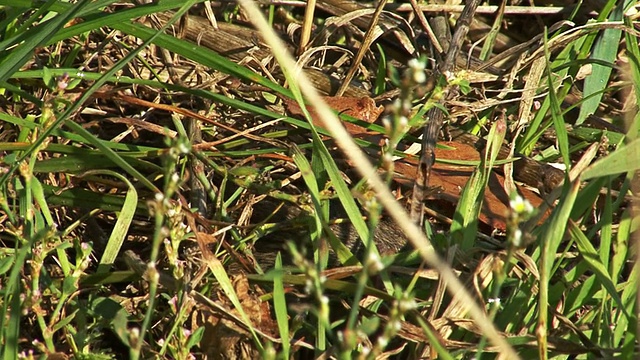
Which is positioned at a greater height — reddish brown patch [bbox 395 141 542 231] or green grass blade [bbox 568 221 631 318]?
green grass blade [bbox 568 221 631 318]

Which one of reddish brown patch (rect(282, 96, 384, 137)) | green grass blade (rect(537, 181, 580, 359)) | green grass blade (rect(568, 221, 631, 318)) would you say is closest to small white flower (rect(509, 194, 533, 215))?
green grass blade (rect(537, 181, 580, 359))

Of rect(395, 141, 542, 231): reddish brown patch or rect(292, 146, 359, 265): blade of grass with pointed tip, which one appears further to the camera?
rect(395, 141, 542, 231): reddish brown patch

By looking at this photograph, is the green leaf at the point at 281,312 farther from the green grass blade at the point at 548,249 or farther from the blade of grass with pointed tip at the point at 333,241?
the green grass blade at the point at 548,249

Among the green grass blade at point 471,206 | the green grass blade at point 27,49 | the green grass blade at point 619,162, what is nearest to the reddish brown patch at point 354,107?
the green grass blade at point 471,206

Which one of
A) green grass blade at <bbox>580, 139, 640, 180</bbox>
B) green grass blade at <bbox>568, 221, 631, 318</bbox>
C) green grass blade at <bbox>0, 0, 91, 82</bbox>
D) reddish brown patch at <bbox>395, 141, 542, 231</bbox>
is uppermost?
green grass blade at <bbox>0, 0, 91, 82</bbox>

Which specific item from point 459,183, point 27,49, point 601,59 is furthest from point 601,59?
point 27,49

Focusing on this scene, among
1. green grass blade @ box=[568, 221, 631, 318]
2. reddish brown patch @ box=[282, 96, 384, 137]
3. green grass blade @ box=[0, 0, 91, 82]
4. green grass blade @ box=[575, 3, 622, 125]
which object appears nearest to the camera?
green grass blade @ box=[568, 221, 631, 318]

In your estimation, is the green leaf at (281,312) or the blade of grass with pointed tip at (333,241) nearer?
the green leaf at (281,312)

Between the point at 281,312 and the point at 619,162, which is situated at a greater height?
the point at 619,162

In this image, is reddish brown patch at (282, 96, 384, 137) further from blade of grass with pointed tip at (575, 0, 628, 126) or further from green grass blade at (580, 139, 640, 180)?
green grass blade at (580, 139, 640, 180)

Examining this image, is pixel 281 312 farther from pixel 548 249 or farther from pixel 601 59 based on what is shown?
pixel 601 59

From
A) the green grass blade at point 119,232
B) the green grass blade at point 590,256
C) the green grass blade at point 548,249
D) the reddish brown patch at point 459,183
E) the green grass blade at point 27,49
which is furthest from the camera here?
the reddish brown patch at point 459,183

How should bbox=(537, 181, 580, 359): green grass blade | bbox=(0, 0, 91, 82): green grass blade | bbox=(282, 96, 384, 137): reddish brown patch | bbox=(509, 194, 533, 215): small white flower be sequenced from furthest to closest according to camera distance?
bbox=(282, 96, 384, 137): reddish brown patch
bbox=(0, 0, 91, 82): green grass blade
bbox=(537, 181, 580, 359): green grass blade
bbox=(509, 194, 533, 215): small white flower
